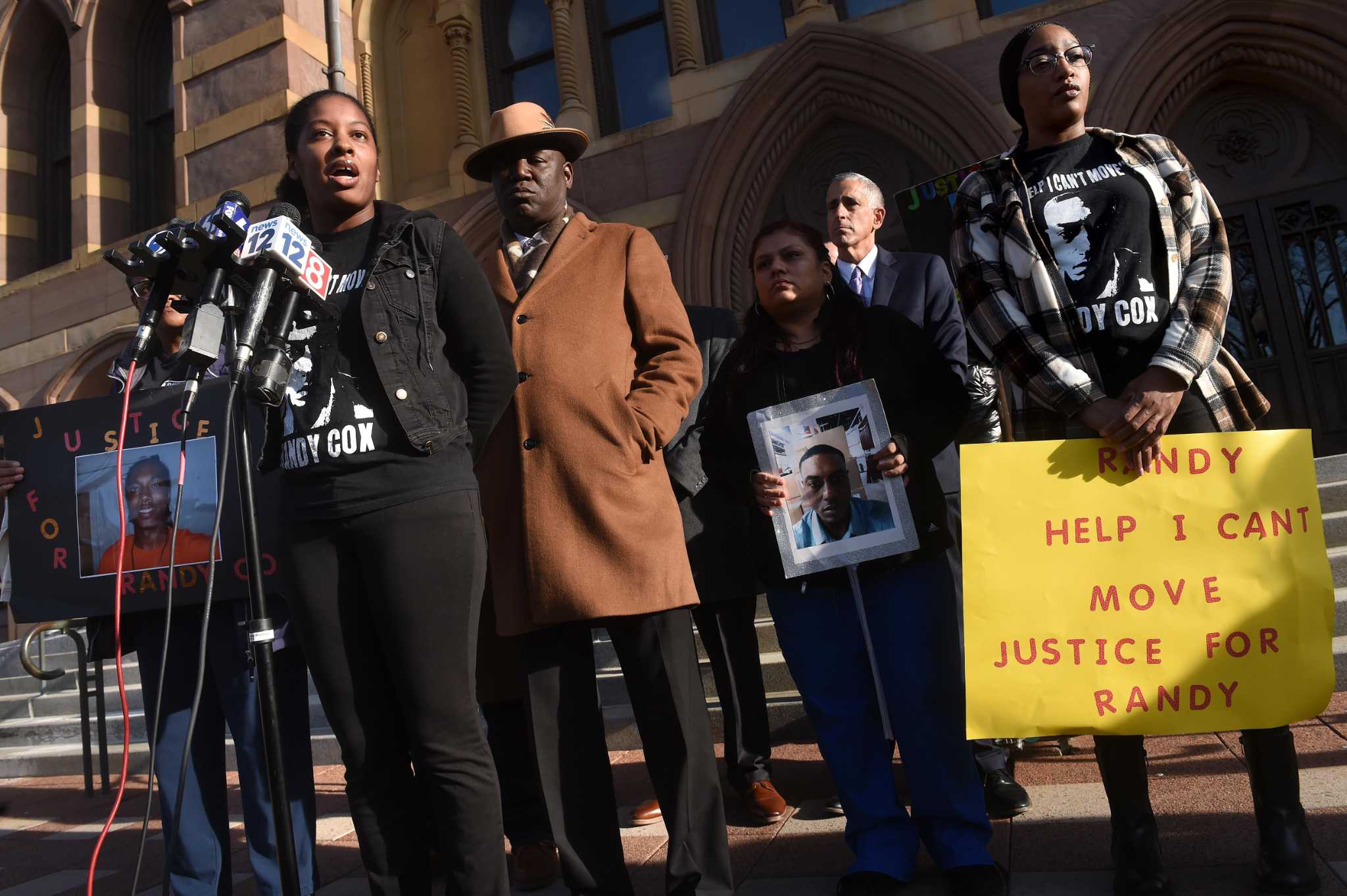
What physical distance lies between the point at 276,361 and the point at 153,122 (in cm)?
1226

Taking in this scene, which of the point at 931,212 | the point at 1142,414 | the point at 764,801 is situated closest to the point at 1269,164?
the point at 931,212

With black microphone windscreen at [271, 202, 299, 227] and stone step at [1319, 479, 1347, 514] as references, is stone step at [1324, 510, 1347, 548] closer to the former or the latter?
stone step at [1319, 479, 1347, 514]

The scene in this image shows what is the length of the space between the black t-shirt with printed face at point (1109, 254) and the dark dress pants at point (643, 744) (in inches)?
50.5

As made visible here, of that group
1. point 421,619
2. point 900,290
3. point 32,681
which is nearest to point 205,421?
point 421,619

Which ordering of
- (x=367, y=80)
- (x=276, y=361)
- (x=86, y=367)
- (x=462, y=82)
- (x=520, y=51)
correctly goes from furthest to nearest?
1. (x=86, y=367)
2. (x=367, y=80)
3. (x=520, y=51)
4. (x=462, y=82)
5. (x=276, y=361)

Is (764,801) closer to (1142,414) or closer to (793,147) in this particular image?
(1142,414)

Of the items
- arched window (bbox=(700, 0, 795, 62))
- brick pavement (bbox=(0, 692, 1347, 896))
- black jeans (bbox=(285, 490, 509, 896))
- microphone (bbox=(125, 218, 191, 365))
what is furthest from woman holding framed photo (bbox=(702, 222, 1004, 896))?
arched window (bbox=(700, 0, 795, 62))

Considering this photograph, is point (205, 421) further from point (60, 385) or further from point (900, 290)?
point (60, 385)

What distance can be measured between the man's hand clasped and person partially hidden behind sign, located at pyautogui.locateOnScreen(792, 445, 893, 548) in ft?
1.99

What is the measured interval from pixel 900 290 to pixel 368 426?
2027mm

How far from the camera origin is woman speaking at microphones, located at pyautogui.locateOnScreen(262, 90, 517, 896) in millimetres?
2104

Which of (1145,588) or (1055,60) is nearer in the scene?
(1145,588)

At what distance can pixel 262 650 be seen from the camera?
192 cm

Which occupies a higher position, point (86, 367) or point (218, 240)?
point (86, 367)
